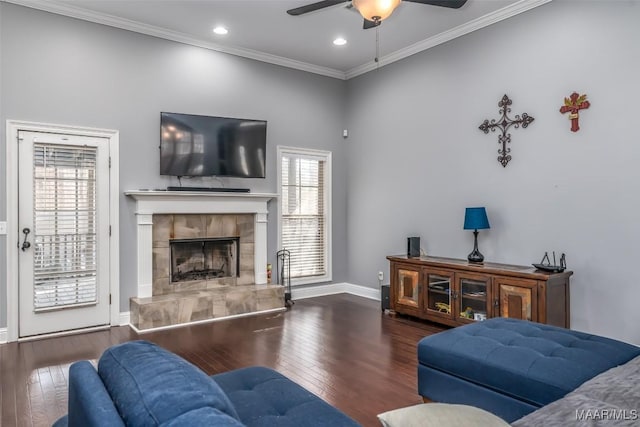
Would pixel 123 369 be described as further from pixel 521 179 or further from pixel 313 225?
pixel 313 225

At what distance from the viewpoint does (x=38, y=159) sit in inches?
167

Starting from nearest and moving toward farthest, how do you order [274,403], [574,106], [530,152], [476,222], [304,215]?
[274,403]
[574,106]
[530,152]
[476,222]
[304,215]

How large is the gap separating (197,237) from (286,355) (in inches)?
86.1

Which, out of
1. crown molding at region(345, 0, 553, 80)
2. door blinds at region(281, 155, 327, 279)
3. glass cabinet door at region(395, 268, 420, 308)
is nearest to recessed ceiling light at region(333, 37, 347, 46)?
crown molding at region(345, 0, 553, 80)

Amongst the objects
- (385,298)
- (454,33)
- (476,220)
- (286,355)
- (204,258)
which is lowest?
(286,355)

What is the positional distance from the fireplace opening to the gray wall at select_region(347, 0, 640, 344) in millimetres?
2057

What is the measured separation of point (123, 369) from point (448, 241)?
14.5ft

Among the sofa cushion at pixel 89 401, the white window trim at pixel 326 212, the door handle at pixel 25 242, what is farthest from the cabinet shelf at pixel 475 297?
the door handle at pixel 25 242

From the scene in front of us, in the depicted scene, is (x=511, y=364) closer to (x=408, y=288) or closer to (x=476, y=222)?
(x=476, y=222)

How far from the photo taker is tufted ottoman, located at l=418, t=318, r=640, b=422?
2.06 m

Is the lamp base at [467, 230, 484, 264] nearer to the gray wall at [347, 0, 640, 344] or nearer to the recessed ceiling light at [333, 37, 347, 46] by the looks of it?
the gray wall at [347, 0, 640, 344]

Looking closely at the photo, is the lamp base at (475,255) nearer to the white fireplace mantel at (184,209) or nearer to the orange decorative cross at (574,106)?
the orange decorative cross at (574,106)

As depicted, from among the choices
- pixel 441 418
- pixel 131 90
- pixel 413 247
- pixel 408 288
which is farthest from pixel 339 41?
pixel 441 418

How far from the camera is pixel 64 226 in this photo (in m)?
4.38
